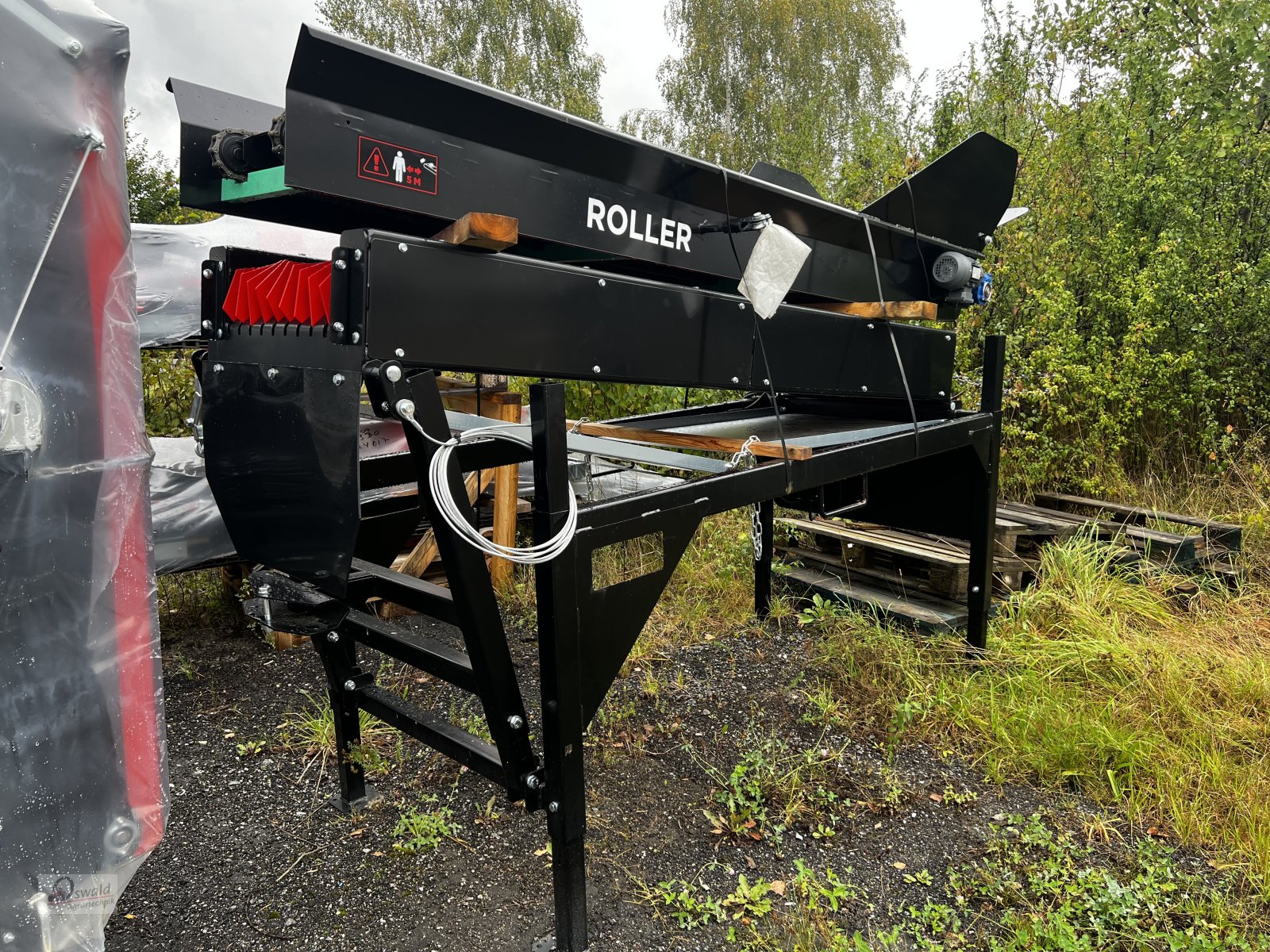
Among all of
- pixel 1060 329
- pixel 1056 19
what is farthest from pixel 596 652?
pixel 1056 19

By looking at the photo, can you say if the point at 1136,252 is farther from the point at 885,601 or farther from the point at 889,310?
the point at 889,310

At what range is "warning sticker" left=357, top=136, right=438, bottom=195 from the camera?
151 centimetres

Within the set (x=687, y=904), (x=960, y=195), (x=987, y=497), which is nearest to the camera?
(x=687, y=904)

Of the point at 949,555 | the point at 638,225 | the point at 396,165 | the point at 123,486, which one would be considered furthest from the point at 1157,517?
the point at 123,486

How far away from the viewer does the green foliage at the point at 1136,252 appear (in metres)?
5.28

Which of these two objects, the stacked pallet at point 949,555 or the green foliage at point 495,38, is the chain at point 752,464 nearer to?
the stacked pallet at point 949,555

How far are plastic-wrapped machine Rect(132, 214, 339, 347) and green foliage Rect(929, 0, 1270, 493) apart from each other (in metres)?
4.17

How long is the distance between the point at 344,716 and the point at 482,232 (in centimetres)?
160

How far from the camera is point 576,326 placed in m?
1.80

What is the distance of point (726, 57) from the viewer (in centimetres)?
1873

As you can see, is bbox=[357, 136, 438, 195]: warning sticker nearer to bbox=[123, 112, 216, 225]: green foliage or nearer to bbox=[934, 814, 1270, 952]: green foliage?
bbox=[934, 814, 1270, 952]: green foliage

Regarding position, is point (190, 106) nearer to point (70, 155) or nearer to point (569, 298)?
point (70, 155)

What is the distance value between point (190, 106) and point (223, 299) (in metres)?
0.43

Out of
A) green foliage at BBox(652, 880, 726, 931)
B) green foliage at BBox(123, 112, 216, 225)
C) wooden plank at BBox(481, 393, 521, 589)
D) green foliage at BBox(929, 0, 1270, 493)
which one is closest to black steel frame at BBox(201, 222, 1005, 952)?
green foliage at BBox(652, 880, 726, 931)
